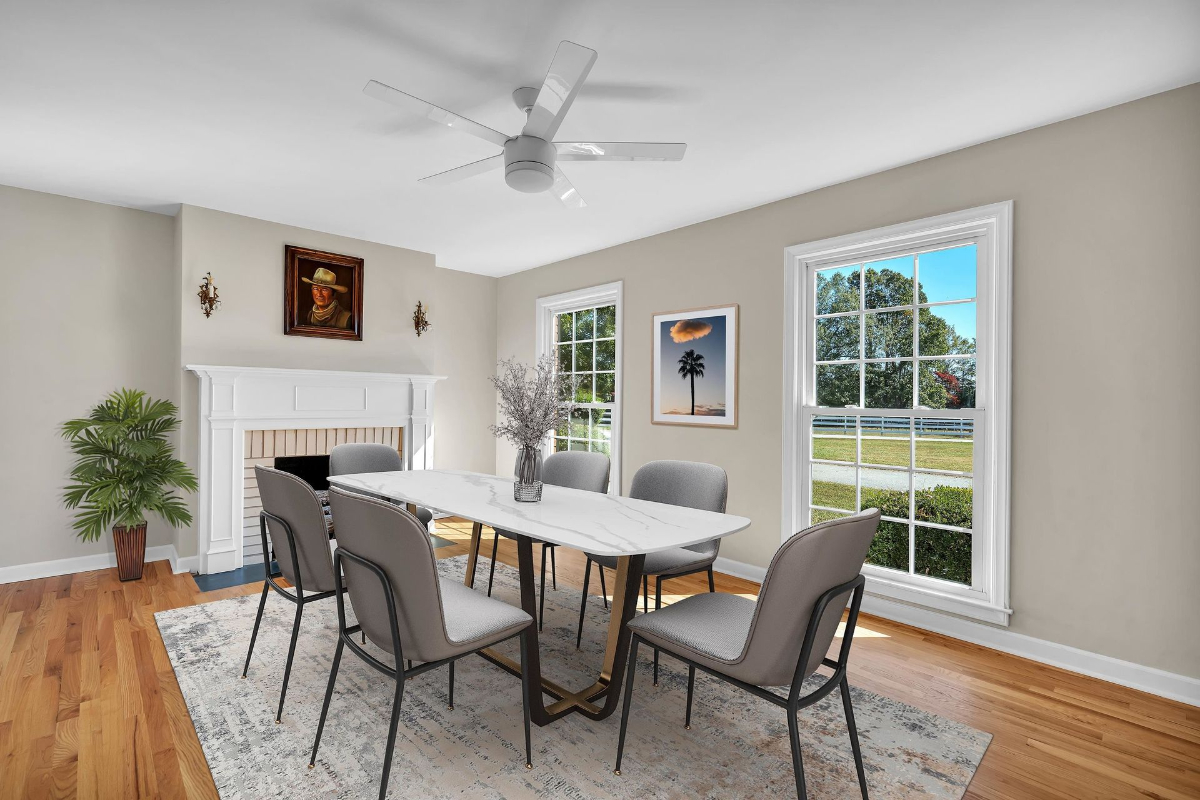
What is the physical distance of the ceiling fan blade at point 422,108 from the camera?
202 centimetres

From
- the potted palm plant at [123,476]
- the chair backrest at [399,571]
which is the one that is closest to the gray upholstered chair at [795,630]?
the chair backrest at [399,571]

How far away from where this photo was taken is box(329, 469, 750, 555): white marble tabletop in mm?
1877

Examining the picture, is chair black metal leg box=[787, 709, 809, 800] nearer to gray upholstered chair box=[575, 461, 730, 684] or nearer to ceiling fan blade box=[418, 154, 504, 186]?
gray upholstered chair box=[575, 461, 730, 684]

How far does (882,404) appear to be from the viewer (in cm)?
341

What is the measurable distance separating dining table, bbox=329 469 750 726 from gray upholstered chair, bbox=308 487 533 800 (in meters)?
0.29

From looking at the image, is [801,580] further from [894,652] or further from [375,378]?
[375,378]

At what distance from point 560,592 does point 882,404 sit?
223cm

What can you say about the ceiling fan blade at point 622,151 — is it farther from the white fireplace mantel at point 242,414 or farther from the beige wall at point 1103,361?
the white fireplace mantel at point 242,414

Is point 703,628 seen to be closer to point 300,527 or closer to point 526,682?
point 526,682

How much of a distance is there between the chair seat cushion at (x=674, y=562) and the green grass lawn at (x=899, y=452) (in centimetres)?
135

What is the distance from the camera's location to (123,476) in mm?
3781

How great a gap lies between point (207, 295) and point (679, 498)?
11.5 ft

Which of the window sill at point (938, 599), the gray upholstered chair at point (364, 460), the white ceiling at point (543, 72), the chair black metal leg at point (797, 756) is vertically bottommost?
the window sill at point (938, 599)

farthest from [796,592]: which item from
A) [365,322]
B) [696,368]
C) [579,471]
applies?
[365,322]
